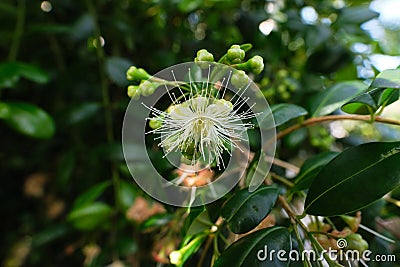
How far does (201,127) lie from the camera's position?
1.88ft

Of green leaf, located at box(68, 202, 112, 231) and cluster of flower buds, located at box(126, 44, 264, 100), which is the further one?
green leaf, located at box(68, 202, 112, 231)

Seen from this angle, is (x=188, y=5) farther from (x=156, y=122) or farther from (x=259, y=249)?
(x=259, y=249)

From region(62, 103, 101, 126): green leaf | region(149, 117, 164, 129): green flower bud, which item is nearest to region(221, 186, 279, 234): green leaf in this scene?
region(149, 117, 164, 129): green flower bud

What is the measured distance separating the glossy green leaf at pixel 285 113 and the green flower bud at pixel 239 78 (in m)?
0.12

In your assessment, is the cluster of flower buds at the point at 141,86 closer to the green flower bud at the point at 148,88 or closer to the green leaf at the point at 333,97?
the green flower bud at the point at 148,88

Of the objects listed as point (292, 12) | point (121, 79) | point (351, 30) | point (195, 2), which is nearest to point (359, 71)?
point (351, 30)

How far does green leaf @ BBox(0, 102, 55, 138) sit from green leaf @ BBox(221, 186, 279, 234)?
48cm

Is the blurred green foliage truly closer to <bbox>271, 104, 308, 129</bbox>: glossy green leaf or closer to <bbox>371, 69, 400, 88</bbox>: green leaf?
<bbox>271, 104, 308, 129</bbox>: glossy green leaf

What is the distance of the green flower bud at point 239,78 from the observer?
50 centimetres

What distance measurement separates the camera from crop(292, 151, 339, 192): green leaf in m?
0.61

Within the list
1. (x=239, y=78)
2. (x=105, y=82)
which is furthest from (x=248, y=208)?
(x=105, y=82)

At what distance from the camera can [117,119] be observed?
3.59 feet

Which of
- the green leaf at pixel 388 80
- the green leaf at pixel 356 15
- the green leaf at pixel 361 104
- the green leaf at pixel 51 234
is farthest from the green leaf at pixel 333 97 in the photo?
the green leaf at pixel 51 234

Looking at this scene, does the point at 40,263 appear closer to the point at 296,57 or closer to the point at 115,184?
the point at 115,184
